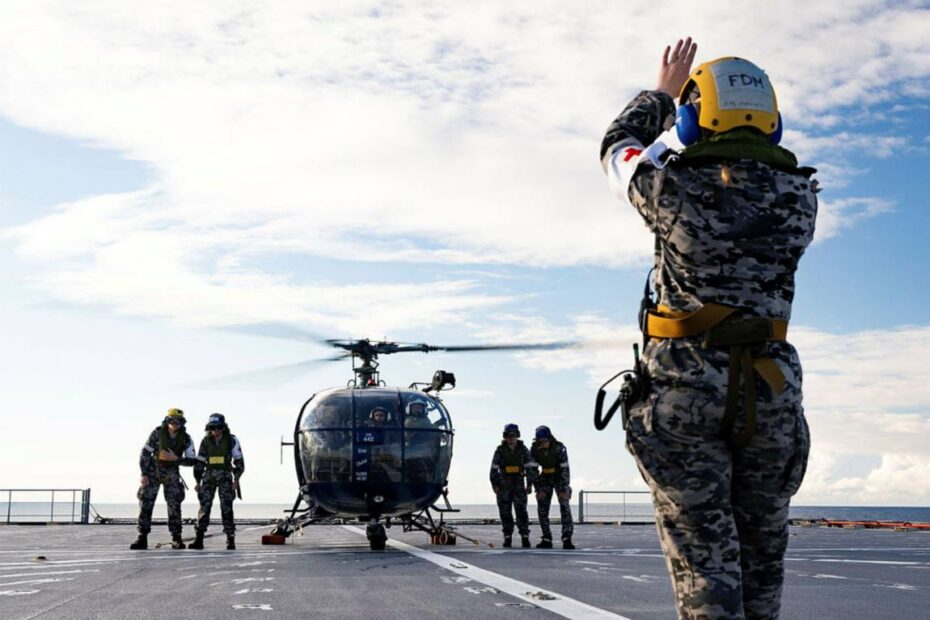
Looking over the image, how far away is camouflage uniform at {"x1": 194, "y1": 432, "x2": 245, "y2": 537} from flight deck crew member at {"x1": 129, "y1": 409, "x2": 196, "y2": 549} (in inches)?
9.0

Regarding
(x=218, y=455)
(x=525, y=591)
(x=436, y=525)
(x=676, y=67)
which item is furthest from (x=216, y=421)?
(x=676, y=67)

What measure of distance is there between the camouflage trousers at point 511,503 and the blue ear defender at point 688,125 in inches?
647

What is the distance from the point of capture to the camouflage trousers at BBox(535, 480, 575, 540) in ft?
60.7

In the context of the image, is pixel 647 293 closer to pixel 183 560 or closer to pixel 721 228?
pixel 721 228

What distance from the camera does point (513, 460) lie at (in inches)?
791

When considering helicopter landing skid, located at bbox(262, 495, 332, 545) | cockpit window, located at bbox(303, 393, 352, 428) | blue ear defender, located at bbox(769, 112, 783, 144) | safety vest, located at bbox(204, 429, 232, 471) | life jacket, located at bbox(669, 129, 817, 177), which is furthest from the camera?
helicopter landing skid, located at bbox(262, 495, 332, 545)

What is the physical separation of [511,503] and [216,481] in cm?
520

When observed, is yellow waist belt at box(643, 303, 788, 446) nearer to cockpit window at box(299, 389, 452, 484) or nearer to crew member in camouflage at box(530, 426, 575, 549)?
cockpit window at box(299, 389, 452, 484)

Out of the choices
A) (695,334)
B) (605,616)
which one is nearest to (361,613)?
(605,616)

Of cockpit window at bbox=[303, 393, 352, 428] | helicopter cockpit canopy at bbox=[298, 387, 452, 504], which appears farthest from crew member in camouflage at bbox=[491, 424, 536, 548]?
cockpit window at bbox=[303, 393, 352, 428]

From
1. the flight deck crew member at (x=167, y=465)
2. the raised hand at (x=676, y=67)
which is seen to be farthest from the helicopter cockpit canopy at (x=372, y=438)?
the raised hand at (x=676, y=67)

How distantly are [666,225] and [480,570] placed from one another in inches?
359

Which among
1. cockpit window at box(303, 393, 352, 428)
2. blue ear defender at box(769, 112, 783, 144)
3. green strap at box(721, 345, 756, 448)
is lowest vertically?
green strap at box(721, 345, 756, 448)

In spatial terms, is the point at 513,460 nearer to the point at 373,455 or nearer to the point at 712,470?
the point at 373,455
